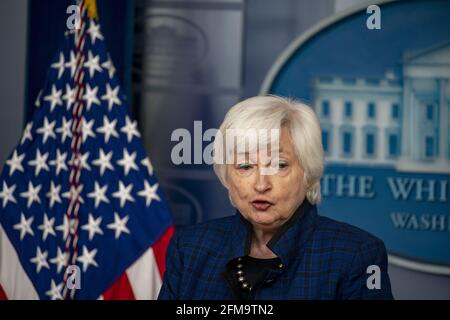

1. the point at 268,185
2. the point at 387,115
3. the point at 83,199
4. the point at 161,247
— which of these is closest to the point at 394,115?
the point at 387,115

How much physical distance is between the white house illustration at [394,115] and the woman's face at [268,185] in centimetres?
142

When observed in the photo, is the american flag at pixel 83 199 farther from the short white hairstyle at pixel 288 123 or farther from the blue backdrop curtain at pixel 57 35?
the short white hairstyle at pixel 288 123

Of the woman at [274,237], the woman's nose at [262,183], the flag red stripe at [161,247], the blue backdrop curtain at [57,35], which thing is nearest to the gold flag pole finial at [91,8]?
the blue backdrop curtain at [57,35]

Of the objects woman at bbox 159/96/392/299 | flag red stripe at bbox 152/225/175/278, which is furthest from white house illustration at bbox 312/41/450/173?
woman at bbox 159/96/392/299

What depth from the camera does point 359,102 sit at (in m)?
3.33

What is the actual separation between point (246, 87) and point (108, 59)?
64 centimetres

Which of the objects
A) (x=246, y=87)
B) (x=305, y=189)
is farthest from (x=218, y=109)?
(x=305, y=189)

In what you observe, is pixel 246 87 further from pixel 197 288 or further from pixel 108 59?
pixel 197 288

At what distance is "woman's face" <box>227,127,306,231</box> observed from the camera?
1.93 meters

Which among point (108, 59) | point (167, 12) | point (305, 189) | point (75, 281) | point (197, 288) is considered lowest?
point (75, 281)

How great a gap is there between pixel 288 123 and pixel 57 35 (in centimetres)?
188

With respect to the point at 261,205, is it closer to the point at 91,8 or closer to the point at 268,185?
the point at 268,185

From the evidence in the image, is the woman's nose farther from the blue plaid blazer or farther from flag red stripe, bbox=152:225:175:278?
flag red stripe, bbox=152:225:175:278
